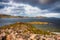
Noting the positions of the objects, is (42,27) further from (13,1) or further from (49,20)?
(13,1)

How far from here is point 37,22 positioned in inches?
309

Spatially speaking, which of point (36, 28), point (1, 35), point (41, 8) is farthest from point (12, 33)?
point (41, 8)

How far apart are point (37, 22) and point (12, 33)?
37.5 inches

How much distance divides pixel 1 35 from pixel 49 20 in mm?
1746

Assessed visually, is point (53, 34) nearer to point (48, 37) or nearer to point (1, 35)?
point (48, 37)

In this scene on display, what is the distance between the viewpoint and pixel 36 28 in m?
7.82

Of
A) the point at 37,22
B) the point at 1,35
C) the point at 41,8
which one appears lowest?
the point at 1,35

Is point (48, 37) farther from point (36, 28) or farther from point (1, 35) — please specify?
point (1, 35)

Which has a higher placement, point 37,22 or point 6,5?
point 6,5

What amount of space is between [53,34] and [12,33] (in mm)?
1418

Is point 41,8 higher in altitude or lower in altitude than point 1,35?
higher

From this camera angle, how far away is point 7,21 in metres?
7.79

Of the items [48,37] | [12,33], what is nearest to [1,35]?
[12,33]

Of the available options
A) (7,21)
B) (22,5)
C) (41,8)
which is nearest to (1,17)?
(7,21)
